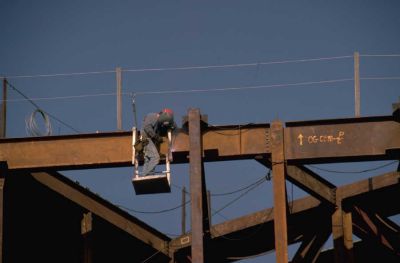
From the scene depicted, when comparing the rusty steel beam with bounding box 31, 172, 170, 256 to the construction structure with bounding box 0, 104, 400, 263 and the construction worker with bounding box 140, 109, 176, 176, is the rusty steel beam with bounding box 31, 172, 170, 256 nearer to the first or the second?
the construction structure with bounding box 0, 104, 400, 263

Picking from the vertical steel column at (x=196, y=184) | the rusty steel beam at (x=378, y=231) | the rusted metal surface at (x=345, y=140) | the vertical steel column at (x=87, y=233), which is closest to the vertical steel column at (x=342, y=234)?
the rusty steel beam at (x=378, y=231)

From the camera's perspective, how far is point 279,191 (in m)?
21.7

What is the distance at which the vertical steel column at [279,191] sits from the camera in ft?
69.4

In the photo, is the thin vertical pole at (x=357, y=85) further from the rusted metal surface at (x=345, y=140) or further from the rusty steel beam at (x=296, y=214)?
the rusty steel beam at (x=296, y=214)

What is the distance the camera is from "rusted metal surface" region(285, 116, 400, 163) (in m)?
22.2

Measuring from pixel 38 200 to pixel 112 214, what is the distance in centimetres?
240

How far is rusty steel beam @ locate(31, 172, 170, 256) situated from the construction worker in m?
4.65

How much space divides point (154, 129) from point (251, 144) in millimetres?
2220

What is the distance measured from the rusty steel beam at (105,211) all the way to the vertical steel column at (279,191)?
678 centimetres

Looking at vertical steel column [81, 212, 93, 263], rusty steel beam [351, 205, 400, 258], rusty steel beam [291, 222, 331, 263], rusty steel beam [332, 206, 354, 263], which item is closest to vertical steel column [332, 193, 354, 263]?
rusty steel beam [332, 206, 354, 263]

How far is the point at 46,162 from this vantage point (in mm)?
22984

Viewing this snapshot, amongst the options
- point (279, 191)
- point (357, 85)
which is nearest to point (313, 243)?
point (279, 191)

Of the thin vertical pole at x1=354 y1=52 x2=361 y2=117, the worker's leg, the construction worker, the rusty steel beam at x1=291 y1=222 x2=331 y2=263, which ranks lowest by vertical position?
the rusty steel beam at x1=291 y1=222 x2=331 y2=263

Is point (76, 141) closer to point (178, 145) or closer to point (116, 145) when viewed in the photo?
point (116, 145)
